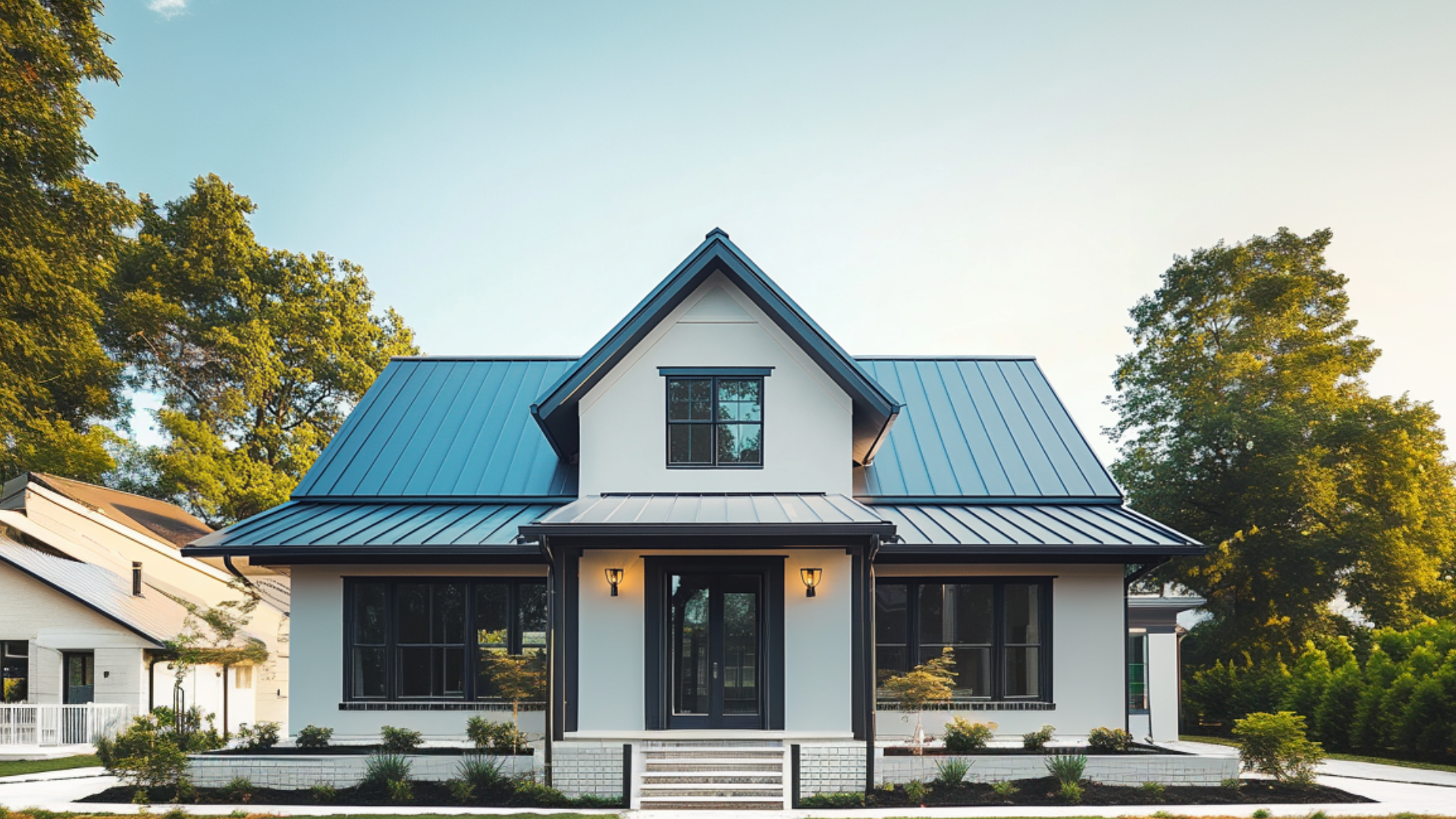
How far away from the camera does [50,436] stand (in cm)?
3197

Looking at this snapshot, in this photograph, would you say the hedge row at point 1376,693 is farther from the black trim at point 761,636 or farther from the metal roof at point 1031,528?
the black trim at point 761,636

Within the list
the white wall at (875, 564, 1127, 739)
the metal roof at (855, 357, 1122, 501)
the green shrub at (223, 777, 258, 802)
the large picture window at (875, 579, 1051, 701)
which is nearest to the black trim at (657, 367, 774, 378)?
the metal roof at (855, 357, 1122, 501)

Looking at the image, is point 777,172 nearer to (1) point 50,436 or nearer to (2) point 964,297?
Answer: (2) point 964,297

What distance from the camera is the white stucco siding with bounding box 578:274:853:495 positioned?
54.3ft

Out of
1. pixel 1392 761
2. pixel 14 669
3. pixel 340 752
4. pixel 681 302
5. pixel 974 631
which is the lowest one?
pixel 1392 761

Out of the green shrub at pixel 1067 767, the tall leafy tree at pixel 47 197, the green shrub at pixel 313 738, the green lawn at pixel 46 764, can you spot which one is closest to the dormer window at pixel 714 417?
the green shrub at pixel 1067 767

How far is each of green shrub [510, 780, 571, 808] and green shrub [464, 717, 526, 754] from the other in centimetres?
86

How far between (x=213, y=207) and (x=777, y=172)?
92.8 feet

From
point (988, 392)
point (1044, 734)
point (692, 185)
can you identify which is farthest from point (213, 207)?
point (1044, 734)

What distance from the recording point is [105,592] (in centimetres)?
2602

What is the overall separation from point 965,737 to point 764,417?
19.0ft

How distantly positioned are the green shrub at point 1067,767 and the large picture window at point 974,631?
6.85 ft

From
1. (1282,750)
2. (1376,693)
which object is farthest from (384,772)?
(1376,693)

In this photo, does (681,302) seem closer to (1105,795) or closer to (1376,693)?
(1105,795)
